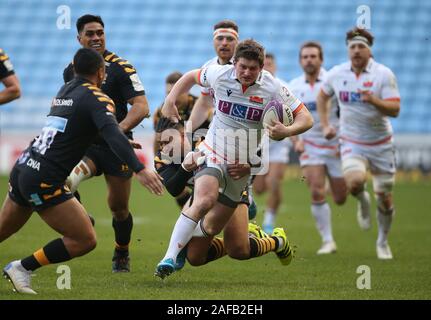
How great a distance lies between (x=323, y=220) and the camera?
11.9 meters

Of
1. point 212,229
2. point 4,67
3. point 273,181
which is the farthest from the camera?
point 273,181

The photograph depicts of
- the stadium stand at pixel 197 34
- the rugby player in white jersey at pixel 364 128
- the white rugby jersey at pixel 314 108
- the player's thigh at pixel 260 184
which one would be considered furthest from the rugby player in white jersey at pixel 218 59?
the stadium stand at pixel 197 34

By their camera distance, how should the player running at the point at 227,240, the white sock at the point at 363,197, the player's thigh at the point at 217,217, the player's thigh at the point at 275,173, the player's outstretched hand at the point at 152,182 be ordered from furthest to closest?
the player's thigh at the point at 275,173 < the white sock at the point at 363,197 < the player running at the point at 227,240 < the player's thigh at the point at 217,217 < the player's outstretched hand at the point at 152,182

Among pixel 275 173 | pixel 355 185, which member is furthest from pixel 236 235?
pixel 275 173

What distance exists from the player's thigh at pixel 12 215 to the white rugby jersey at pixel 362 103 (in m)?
5.40

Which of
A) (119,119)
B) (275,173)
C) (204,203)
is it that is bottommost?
(275,173)

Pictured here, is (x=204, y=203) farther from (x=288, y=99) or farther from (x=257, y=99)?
(x=288, y=99)

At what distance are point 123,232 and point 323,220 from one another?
376 cm

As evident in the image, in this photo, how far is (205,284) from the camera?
793cm

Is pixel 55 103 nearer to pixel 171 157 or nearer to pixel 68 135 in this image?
pixel 68 135

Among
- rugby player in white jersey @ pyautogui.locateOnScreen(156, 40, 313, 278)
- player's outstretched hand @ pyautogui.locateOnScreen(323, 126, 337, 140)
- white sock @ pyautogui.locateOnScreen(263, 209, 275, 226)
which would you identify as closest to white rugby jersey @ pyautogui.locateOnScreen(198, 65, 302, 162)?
rugby player in white jersey @ pyautogui.locateOnScreen(156, 40, 313, 278)

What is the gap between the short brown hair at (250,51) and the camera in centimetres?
742

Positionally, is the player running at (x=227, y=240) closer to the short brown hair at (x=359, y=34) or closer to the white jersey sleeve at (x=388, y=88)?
the white jersey sleeve at (x=388, y=88)

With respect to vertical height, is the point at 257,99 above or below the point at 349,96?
above
